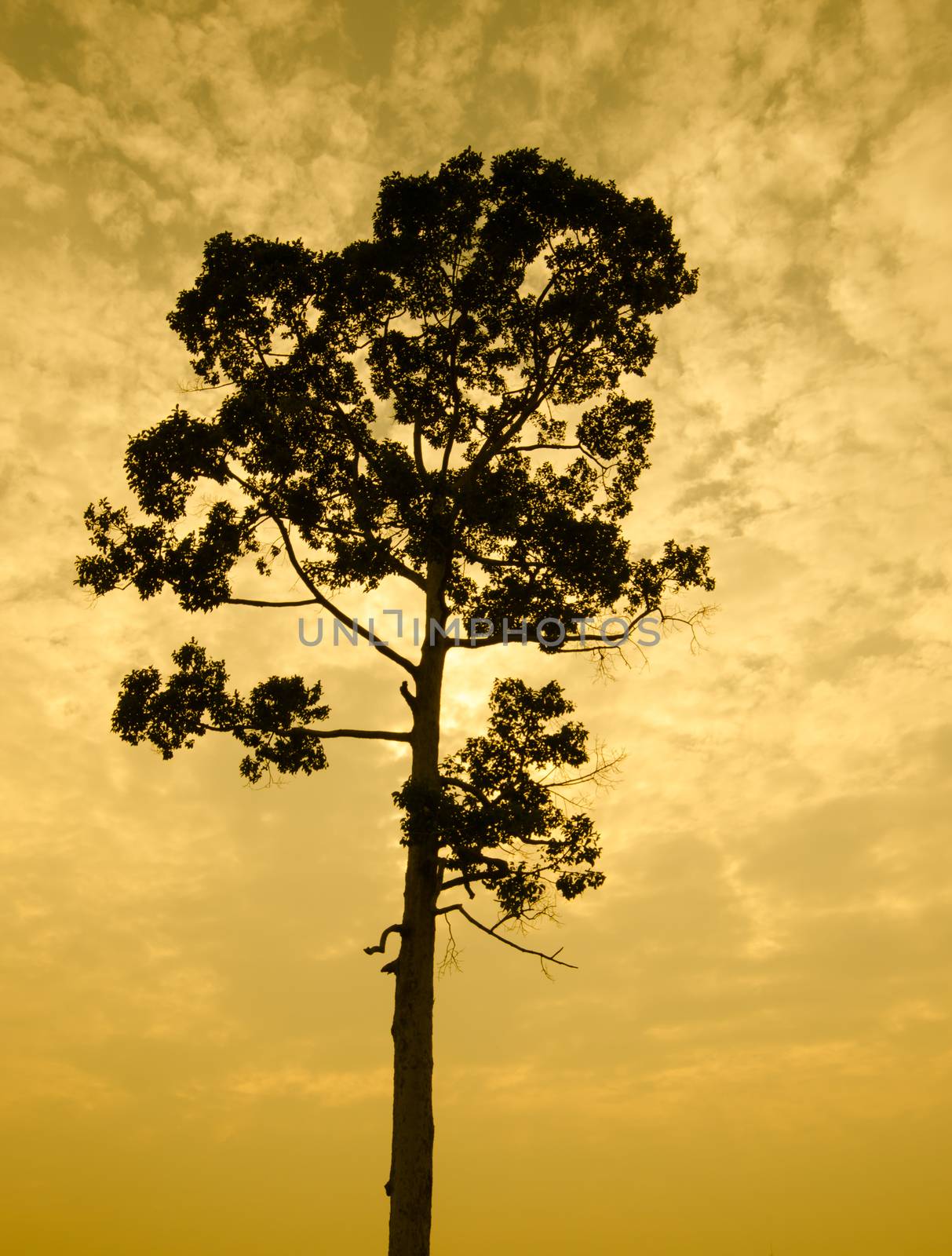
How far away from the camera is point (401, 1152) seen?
11.8 metres

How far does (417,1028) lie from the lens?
12281 mm

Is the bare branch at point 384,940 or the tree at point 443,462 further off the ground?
the tree at point 443,462

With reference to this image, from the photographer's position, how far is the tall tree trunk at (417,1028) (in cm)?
1150

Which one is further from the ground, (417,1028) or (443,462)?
(443,462)

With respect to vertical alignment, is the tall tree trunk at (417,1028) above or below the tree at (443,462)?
below

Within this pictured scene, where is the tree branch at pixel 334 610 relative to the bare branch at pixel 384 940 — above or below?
above

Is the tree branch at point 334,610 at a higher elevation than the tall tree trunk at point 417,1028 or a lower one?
higher

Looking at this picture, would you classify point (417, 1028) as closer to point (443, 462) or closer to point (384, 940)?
point (384, 940)

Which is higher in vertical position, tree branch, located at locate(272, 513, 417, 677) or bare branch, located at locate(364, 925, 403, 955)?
tree branch, located at locate(272, 513, 417, 677)

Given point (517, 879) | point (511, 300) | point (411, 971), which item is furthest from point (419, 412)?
point (411, 971)

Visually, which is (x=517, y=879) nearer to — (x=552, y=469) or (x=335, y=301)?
(x=552, y=469)

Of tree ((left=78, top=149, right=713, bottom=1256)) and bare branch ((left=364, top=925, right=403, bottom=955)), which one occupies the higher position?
tree ((left=78, top=149, right=713, bottom=1256))

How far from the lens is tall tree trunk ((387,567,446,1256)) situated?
453 inches

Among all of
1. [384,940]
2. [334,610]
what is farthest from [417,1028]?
[334,610]
